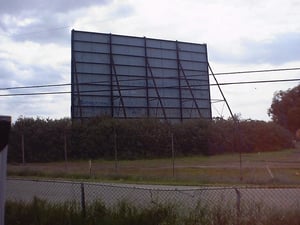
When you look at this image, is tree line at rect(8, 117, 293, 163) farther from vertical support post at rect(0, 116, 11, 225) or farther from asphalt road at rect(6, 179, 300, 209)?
vertical support post at rect(0, 116, 11, 225)

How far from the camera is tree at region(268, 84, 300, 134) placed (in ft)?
261

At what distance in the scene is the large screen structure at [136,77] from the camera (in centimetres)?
3997

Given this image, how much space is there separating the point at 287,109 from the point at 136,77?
46325 millimetres

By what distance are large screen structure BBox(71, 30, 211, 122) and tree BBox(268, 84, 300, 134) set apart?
116ft

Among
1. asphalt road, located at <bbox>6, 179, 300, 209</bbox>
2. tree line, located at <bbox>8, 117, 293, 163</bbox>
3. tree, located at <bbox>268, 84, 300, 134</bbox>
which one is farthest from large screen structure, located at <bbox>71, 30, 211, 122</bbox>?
tree, located at <bbox>268, 84, 300, 134</bbox>

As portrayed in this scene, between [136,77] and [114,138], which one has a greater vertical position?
[136,77]

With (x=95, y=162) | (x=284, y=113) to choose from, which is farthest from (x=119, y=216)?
(x=284, y=113)

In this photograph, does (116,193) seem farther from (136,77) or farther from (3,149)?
(136,77)

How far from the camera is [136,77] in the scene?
139ft

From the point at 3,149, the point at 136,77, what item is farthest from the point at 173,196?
the point at 136,77

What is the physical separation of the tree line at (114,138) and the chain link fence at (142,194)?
71.6 feet

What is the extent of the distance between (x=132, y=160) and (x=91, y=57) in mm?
8937

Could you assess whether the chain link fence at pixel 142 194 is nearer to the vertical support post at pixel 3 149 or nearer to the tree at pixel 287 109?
the vertical support post at pixel 3 149

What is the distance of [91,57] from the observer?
40.1 meters
